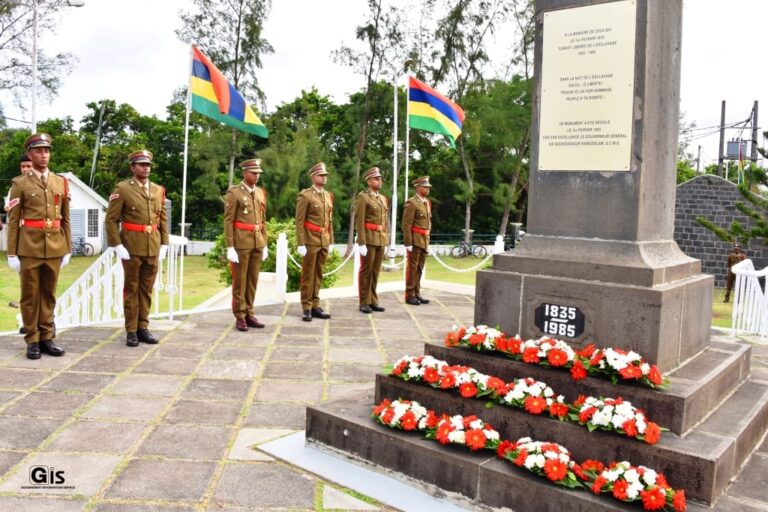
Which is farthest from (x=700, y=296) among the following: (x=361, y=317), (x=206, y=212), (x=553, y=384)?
(x=206, y=212)

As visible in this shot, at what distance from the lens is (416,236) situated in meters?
8.62

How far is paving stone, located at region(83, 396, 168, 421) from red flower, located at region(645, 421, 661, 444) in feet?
8.87

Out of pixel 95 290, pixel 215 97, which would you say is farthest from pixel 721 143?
pixel 95 290

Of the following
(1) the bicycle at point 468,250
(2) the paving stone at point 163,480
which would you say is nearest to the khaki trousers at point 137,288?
(2) the paving stone at point 163,480

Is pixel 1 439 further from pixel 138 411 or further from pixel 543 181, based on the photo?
pixel 543 181

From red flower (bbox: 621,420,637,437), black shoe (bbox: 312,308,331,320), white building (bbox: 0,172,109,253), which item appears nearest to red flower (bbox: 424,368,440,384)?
red flower (bbox: 621,420,637,437)

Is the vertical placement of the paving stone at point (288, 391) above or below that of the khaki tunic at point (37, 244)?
below

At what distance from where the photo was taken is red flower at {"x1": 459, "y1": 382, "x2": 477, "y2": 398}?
321cm

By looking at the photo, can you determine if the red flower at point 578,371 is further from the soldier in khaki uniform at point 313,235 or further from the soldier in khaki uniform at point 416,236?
the soldier in khaki uniform at point 416,236

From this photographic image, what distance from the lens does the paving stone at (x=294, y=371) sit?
16.1 ft

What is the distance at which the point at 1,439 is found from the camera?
3.44 m

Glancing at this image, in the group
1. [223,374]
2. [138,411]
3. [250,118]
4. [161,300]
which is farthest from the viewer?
[161,300]

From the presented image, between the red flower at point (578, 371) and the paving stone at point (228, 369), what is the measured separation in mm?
2561

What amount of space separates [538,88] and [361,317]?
438 cm
